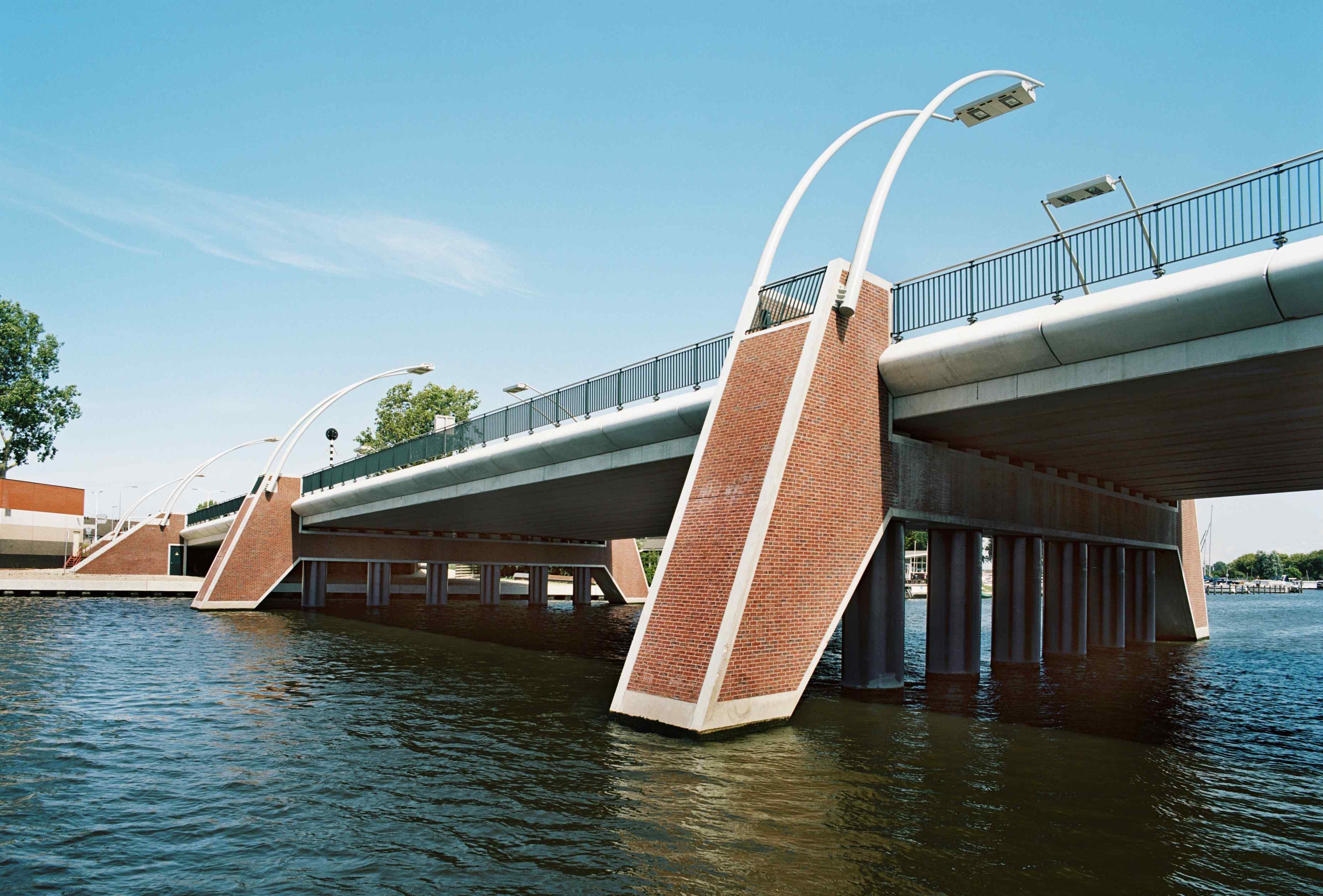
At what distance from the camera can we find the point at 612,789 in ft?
41.3

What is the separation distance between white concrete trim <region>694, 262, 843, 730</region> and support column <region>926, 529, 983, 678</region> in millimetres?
8332

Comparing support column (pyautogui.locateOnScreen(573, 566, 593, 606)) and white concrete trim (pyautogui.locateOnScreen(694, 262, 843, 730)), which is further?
support column (pyautogui.locateOnScreen(573, 566, 593, 606))

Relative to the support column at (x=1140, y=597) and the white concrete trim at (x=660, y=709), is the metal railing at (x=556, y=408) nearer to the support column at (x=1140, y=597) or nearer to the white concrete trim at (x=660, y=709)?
the white concrete trim at (x=660, y=709)

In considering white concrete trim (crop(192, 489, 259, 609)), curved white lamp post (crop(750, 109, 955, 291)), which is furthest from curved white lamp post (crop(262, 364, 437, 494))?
curved white lamp post (crop(750, 109, 955, 291))

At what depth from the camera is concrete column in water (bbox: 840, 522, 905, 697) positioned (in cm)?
2189

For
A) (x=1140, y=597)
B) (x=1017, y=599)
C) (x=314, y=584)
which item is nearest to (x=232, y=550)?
(x=314, y=584)

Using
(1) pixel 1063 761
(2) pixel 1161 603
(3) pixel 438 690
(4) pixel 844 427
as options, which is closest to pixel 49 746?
(3) pixel 438 690

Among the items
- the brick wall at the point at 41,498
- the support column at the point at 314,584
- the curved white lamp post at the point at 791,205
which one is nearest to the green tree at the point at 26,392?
the brick wall at the point at 41,498

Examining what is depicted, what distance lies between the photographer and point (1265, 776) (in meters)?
14.6

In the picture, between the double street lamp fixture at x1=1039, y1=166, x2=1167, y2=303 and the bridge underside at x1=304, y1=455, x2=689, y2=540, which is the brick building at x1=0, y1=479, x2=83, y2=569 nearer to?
the bridge underside at x1=304, y1=455, x2=689, y2=540

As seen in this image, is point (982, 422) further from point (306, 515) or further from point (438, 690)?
point (306, 515)

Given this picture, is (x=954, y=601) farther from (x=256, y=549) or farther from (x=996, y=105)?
(x=256, y=549)

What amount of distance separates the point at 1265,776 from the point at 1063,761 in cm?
303

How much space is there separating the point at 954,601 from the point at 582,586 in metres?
46.3
